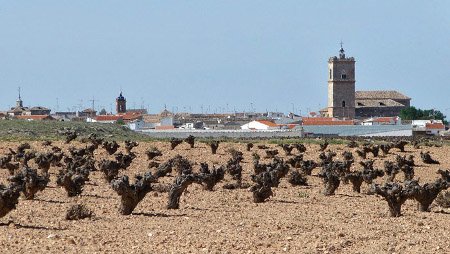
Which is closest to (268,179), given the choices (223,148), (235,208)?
(235,208)

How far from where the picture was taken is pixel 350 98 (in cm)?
16925

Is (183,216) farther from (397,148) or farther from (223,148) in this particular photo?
(397,148)

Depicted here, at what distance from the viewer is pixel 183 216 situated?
22.5 metres

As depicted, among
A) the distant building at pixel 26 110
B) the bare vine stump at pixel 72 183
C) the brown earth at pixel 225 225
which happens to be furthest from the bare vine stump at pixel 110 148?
the distant building at pixel 26 110

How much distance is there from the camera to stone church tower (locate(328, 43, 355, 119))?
16762 cm

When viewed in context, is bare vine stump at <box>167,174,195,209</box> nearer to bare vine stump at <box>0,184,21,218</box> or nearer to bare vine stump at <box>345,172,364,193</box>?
bare vine stump at <box>0,184,21,218</box>

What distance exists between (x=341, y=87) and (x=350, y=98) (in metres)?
2.46

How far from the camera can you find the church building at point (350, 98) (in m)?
168

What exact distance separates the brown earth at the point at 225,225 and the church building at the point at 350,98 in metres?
140

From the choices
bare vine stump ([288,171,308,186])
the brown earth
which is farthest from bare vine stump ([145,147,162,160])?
the brown earth

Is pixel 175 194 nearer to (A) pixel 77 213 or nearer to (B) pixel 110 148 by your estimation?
(A) pixel 77 213

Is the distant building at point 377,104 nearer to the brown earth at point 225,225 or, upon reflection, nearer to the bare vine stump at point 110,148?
the bare vine stump at point 110,148

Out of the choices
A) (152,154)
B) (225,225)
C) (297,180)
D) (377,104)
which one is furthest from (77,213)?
(377,104)

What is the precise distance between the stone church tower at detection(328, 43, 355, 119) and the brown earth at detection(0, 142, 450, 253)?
454ft
